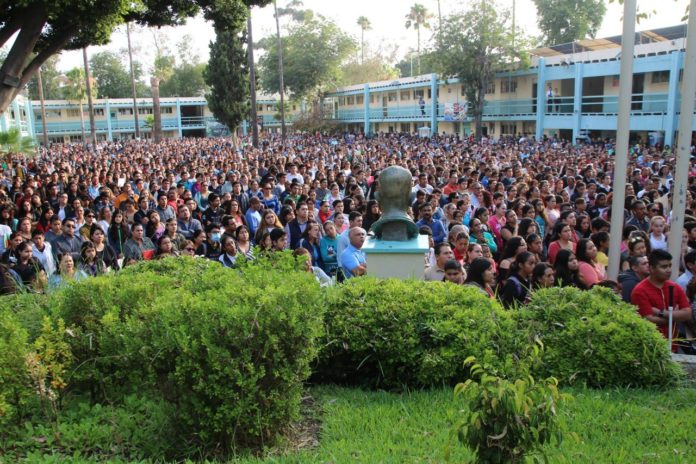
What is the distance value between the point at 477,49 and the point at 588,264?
31373 millimetres

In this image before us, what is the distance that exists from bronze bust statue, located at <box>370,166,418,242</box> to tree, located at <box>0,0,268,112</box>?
5981 millimetres

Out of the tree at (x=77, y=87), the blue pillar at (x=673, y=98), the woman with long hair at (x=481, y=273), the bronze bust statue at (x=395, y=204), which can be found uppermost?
the tree at (x=77, y=87)

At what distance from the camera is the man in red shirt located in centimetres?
514

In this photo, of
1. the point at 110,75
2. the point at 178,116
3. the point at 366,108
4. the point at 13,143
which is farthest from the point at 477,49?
the point at 110,75

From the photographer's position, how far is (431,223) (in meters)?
8.48

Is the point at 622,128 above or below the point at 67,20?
below

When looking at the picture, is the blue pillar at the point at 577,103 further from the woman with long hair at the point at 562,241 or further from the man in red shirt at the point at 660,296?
the man in red shirt at the point at 660,296

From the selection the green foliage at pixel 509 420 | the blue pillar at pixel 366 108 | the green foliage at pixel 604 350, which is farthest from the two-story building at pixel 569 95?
the green foliage at pixel 509 420

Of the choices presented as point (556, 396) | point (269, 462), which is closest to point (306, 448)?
point (269, 462)

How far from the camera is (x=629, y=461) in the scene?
3.17 m

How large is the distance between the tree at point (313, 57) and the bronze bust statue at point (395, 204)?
4808cm

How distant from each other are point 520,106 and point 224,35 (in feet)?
56.5

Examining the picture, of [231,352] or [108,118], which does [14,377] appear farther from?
[108,118]

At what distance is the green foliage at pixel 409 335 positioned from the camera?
13.3 feet
